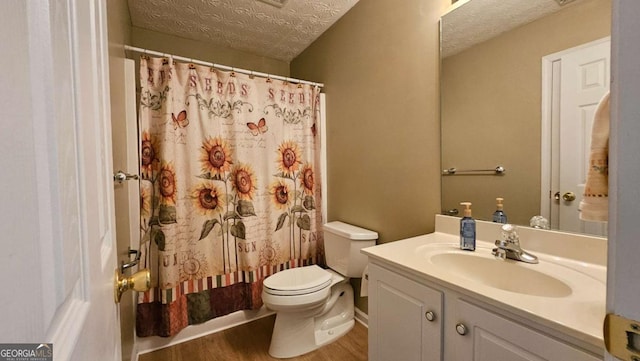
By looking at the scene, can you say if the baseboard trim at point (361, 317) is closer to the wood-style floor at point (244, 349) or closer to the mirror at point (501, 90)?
the wood-style floor at point (244, 349)

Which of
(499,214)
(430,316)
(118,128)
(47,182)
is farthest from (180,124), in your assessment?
(499,214)

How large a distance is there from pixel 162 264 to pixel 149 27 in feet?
6.20

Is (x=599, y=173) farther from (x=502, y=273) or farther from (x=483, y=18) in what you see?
(x=483, y=18)

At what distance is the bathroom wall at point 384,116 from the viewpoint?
146 centimetres

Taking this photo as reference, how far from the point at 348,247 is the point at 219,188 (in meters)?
1.02

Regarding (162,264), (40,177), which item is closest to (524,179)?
(40,177)

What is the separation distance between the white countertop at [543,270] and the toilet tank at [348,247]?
48 cm

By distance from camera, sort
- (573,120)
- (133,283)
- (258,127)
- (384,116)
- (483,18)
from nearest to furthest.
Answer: (133,283) < (573,120) < (483,18) < (384,116) < (258,127)

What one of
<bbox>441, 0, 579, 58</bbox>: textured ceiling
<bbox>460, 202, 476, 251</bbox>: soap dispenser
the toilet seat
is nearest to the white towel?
<bbox>460, 202, 476, 251</bbox>: soap dispenser

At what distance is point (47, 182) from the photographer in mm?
238

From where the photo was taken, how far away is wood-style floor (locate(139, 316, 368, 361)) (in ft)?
5.20

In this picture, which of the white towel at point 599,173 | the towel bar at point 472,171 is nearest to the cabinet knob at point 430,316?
the white towel at point 599,173

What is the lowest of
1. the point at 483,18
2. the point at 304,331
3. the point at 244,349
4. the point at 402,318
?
the point at 244,349

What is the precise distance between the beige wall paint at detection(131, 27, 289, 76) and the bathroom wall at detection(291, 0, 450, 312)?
67 centimetres
